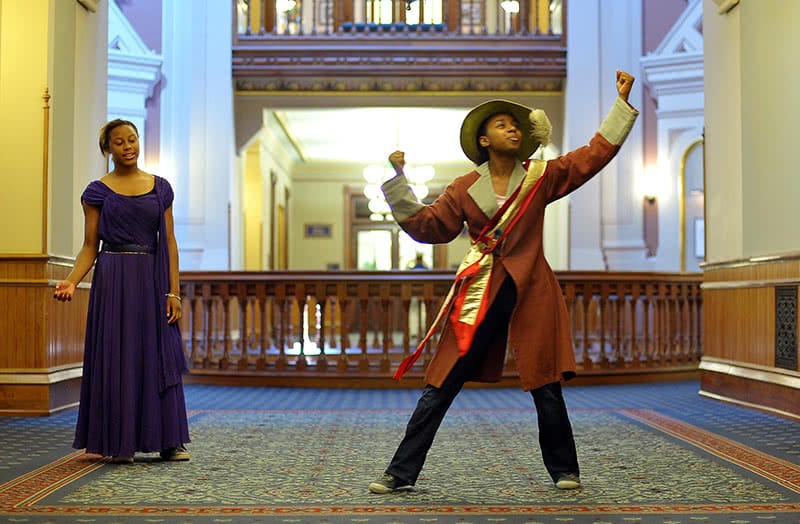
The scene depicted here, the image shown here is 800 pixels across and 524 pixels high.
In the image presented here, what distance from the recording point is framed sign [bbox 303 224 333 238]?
20.7m

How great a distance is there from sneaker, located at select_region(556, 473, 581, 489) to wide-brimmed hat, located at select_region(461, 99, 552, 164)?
1.19m

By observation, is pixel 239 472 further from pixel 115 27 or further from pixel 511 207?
pixel 115 27

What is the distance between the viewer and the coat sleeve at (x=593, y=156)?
355cm

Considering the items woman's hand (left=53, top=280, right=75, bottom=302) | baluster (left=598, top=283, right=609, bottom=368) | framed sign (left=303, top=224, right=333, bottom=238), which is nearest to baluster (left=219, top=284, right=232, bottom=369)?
baluster (left=598, top=283, right=609, bottom=368)

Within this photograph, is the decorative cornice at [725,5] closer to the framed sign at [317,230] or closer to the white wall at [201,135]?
the white wall at [201,135]

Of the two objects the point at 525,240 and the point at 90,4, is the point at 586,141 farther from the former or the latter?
the point at 525,240

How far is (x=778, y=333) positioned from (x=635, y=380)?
2899 mm

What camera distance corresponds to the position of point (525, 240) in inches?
144

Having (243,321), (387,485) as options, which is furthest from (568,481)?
(243,321)

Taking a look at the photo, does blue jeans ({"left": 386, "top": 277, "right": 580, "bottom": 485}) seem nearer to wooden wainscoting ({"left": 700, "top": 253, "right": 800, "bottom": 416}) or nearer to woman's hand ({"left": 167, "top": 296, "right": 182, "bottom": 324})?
woman's hand ({"left": 167, "top": 296, "right": 182, "bottom": 324})

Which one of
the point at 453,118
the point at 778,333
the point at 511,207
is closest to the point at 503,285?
the point at 511,207

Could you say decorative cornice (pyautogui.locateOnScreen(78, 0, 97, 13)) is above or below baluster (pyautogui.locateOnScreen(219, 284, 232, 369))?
above

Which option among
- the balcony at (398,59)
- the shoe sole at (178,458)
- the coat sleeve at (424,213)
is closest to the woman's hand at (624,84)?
the coat sleeve at (424,213)

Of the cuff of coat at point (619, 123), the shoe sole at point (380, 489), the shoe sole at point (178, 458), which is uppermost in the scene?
the cuff of coat at point (619, 123)
